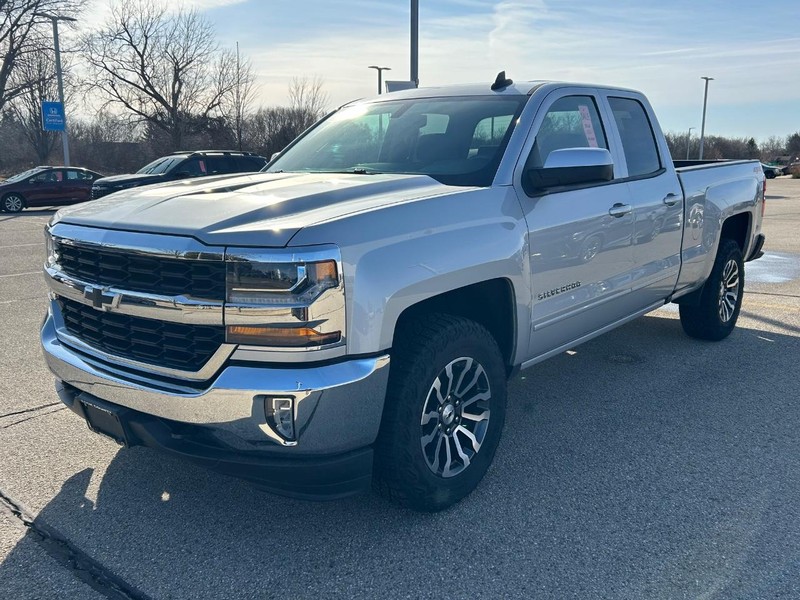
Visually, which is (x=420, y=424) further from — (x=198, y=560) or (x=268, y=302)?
(x=198, y=560)

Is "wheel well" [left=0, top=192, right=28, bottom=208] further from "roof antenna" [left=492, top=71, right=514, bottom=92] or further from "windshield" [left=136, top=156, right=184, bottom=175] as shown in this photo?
"roof antenna" [left=492, top=71, right=514, bottom=92]

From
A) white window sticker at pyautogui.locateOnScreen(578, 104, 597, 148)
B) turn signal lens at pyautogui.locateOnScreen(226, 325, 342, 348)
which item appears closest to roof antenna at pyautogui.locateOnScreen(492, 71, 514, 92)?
white window sticker at pyautogui.locateOnScreen(578, 104, 597, 148)

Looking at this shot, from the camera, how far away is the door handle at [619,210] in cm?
405

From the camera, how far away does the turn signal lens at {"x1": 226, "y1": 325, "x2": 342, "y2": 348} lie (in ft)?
8.18

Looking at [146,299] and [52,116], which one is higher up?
[52,116]

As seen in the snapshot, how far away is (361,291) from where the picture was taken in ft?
8.42

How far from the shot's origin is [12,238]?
46.0ft

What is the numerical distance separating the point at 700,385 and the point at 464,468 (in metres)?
2.46

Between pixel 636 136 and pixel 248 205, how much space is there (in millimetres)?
3030

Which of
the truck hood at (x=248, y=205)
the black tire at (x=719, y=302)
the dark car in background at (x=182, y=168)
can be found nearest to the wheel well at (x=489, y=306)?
the truck hood at (x=248, y=205)

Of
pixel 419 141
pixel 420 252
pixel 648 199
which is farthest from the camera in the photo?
pixel 648 199

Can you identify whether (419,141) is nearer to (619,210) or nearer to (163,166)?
(619,210)

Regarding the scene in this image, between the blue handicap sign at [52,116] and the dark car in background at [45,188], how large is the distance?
17.0ft

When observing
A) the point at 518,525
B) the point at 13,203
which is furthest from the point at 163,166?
the point at 518,525
